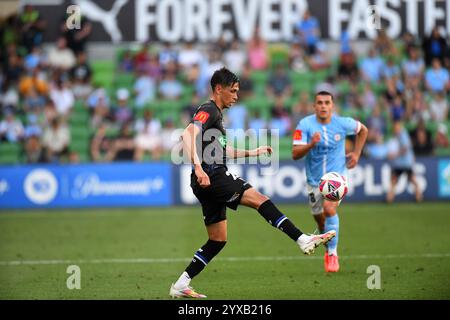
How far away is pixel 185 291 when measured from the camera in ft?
28.9

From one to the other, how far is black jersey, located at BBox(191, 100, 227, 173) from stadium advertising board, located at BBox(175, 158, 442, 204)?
455 inches

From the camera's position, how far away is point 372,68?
77.8ft

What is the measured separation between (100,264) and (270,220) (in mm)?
3708

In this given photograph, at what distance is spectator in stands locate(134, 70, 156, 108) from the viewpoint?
23.4m

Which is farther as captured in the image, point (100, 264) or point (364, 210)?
point (364, 210)

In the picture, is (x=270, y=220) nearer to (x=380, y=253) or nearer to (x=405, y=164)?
(x=380, y=253)

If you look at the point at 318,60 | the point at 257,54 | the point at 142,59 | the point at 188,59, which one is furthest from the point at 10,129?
the point at 318,60

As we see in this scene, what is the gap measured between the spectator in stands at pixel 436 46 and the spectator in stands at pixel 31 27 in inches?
424

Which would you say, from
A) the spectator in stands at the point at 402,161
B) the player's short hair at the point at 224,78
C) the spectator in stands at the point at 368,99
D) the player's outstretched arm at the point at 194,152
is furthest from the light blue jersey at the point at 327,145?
the spectator in stands at the point at 368,99

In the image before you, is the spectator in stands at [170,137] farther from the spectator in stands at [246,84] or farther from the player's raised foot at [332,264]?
the player's raised foot at [332,264]

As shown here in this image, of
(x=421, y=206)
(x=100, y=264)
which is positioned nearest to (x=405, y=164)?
(x=421, y=206)
